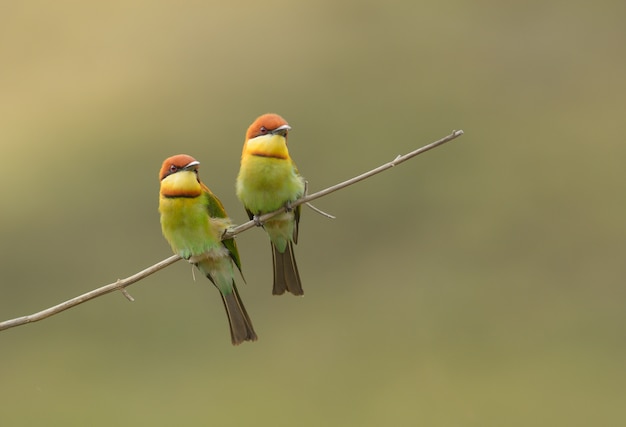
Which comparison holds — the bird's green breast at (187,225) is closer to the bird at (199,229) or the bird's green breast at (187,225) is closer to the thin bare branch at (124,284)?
the bird at (199,229)

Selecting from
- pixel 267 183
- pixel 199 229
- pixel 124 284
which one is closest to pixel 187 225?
pixel 199 229

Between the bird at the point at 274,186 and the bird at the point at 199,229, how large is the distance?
24 cm

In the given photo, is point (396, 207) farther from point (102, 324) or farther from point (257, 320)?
point (102, 324)

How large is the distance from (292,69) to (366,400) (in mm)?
8523

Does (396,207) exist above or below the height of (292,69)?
below

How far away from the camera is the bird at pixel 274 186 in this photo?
14.6ft

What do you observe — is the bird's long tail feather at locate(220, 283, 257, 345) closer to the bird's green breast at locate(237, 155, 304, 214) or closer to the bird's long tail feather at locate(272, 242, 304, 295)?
the bird's long tail feather at locate(272, 242, 304, 295)

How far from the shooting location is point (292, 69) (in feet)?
88.1

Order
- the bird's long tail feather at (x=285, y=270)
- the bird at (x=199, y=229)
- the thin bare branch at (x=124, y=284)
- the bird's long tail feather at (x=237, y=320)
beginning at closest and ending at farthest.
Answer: the thin bare branch at (x=124, y=284), the bird at (x=199, y=229), the bird's long tail feather at (x=237, y=320), the bird's long tail feather at (x=285, y=270)

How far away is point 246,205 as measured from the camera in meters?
4.62

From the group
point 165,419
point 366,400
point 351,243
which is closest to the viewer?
point 165,419

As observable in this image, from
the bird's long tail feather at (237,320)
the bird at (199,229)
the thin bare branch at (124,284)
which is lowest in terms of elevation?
the bird's long tail feather at (237,320)

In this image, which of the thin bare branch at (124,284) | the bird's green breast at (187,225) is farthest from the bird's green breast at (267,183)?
the thin bare branch at (124,284)

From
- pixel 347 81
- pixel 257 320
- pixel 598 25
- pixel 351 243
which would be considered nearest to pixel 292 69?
pixel 347 81
